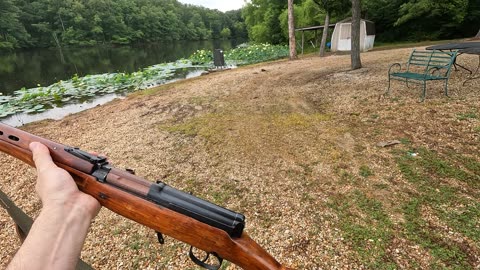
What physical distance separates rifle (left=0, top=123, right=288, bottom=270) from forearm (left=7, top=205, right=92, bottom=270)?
0.20m

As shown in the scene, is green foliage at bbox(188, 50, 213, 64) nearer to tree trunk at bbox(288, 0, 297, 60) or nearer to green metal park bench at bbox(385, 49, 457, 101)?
tree trunk at bbox(288, 0, 297, 60)

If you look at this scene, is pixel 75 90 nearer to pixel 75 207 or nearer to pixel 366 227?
pixel 75 207

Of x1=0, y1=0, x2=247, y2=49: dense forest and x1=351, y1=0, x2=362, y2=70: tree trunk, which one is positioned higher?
x1=0, y1=0, x2=247, y2=49: dense forest

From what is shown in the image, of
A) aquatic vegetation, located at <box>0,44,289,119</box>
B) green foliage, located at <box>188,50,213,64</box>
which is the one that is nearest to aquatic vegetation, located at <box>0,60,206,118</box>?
aquatic vegetation, located at <box>0,44,289,119</box>

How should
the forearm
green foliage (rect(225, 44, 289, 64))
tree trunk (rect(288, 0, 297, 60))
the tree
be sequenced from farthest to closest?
the tree < green foliage (rect(225, 44, 289, 64)) < tree trunk (rect(288, 0, 297, 60)) < the forearm

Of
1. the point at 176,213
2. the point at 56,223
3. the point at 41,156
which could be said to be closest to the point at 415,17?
the point at 176,213

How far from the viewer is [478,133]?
5.00 meters

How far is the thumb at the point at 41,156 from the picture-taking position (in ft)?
4.66

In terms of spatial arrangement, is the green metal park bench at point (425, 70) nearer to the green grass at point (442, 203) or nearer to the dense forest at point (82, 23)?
the green grass at point (442, 203)

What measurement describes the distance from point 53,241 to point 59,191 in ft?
0.99

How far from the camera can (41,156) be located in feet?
4.82

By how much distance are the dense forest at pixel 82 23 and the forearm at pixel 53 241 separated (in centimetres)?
6930

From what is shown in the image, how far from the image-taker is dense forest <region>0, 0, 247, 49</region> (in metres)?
55.3

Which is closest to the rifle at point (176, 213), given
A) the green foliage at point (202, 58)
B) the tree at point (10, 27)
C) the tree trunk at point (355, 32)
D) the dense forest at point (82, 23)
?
the tree trunk at point (355, 32)
